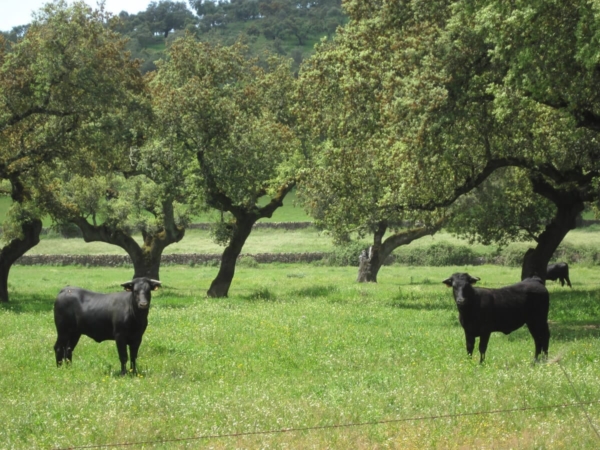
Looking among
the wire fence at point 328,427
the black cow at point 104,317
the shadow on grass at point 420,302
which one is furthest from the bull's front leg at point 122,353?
the shadow on grass at point 420,302

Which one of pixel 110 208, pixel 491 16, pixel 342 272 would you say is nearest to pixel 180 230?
pixel 110 208

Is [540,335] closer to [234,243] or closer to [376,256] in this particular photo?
[234,243]

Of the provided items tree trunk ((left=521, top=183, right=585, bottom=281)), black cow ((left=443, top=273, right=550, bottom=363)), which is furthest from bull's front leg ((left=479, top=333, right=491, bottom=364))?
tree trunk ((left=521, top=183, right=585, bottom=281))

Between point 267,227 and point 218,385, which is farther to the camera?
point 267,227

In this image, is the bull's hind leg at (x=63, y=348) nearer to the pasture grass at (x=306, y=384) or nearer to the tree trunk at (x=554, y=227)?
the pasture grass at (x=306, y=384)

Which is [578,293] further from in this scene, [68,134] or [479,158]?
[68,134]

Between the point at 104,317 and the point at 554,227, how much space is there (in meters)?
17.6

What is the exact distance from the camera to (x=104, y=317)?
16688 mm

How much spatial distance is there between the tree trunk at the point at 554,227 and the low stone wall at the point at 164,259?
3571 centimetres

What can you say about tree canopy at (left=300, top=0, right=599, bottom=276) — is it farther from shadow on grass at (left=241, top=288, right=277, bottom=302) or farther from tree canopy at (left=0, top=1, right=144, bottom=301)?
tree canopy at (left=0, top=1, right=144, bottom=301)

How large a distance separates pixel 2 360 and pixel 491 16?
520 inches

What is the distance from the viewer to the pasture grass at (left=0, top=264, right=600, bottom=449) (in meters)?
10.7

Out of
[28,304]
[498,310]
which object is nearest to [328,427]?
[498,310]

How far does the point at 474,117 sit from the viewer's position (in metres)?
21.9
